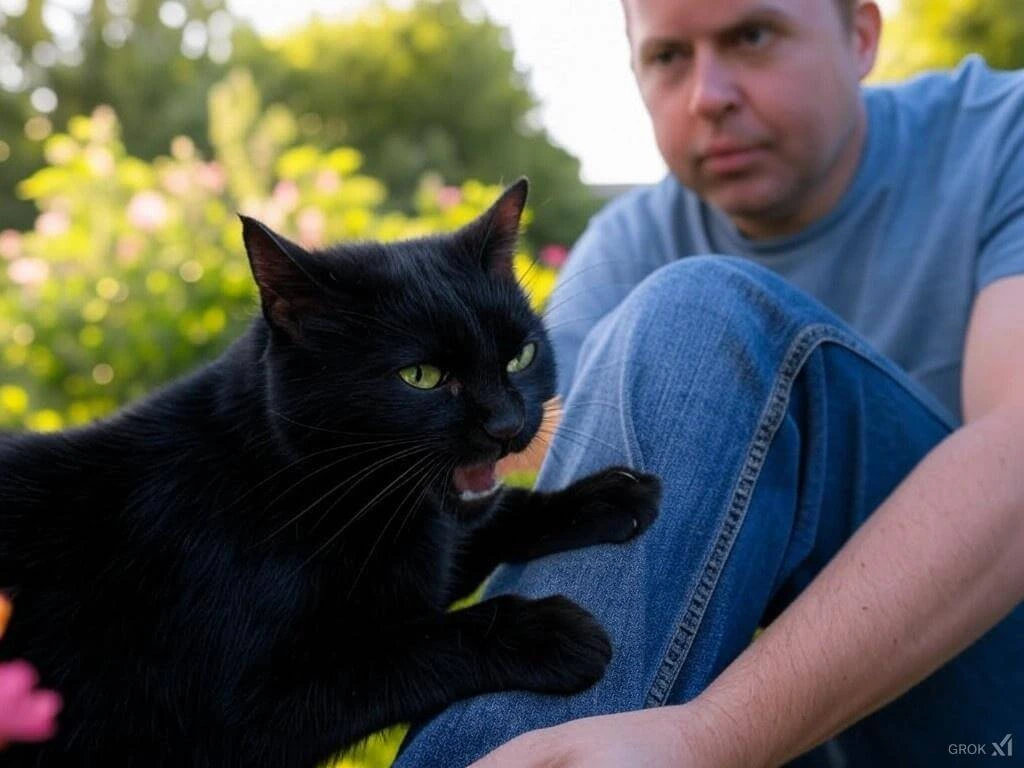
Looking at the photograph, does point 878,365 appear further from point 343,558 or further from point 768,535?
point 343,558

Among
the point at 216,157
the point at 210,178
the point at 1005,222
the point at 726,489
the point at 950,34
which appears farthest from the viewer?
the point at 216,157

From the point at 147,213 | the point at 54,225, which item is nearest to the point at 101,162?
the point at 54,225

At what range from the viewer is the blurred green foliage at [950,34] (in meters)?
6.71

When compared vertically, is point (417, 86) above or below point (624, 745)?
below

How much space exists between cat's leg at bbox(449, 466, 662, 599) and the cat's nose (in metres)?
0.14

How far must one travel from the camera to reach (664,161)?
2.14 metres

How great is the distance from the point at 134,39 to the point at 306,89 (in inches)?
58.9

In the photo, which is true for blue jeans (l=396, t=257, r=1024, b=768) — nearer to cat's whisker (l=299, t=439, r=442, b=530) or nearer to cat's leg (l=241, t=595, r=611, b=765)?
cat's leg (l=241, t=595, r=611, b=765)

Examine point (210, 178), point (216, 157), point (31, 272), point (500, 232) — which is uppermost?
point (500, 232)

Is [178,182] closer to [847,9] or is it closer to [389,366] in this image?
[847,9]

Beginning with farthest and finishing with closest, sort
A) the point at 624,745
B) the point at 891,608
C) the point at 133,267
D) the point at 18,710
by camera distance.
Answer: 1. the point at 133,267
2. the point at 891,608
3. the point at 624,745
4. the point at 18,710

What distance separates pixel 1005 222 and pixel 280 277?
48.8 inches

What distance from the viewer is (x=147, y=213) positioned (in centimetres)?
367

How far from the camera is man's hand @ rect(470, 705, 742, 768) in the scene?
115cm
